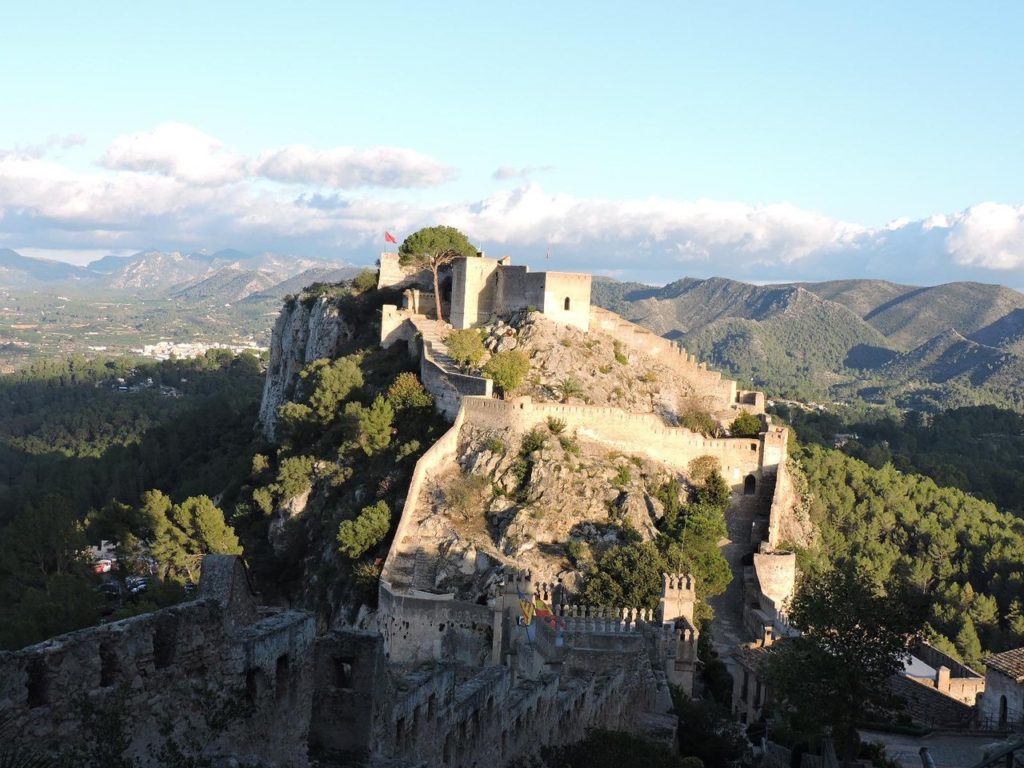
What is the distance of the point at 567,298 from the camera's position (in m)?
45.3

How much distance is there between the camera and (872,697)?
751 inches

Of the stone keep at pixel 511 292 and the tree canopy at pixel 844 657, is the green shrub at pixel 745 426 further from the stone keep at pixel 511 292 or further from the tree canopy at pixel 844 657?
the tree canopy at pixel 844 657

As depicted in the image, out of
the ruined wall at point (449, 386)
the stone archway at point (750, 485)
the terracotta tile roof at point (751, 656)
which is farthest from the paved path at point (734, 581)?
the ruined wall at point (449, 386)

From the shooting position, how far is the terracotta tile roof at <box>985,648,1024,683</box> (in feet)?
69.7

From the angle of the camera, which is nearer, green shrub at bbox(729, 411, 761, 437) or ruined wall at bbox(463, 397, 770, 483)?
ruined wall at bbox(463, 397, 770, 483)

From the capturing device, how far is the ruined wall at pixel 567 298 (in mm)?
45031

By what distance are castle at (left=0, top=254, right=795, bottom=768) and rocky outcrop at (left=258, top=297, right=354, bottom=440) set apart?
15.2 ft

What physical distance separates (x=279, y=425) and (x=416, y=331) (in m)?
7.67

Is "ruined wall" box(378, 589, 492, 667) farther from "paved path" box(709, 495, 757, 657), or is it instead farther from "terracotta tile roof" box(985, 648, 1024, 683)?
"terracotta tile roof" box(985, 648, 1024, 683)

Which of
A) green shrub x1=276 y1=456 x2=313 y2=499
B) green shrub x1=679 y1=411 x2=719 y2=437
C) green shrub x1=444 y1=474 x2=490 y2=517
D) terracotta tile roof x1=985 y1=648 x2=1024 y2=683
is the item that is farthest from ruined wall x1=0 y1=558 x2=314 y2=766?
green shrub x1=679 y1=411 x2=719 y2=437

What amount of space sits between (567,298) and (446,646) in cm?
1993

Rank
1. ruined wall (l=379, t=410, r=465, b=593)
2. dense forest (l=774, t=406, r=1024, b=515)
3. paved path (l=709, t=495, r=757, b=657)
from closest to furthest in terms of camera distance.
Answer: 1. ruined wall (l=379, t=410, r=465, b=593)
2. paved path (l=709, t=495, r=757, b=657)
3. dense forest (l=774, t=406, r=1024, b=515)

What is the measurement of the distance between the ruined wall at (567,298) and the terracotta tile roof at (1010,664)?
25065 mm

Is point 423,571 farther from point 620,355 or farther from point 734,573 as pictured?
point 620,355
